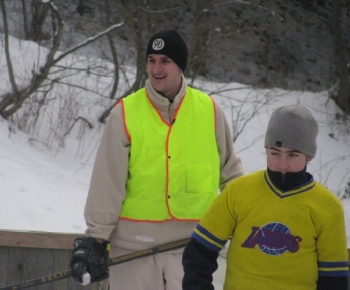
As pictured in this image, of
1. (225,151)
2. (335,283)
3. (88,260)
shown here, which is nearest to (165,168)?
(225,151)

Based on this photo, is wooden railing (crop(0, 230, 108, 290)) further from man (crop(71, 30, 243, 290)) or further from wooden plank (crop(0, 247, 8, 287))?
man (crop(71, 30, 243, 290))

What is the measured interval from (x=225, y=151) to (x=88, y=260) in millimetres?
770

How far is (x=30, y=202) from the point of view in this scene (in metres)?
7.42

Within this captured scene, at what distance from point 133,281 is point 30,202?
3971mm

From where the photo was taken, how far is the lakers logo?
2598 mm

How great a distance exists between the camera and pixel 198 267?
8.69ft

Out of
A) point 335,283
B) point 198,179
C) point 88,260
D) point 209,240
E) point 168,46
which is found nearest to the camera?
point 335,283

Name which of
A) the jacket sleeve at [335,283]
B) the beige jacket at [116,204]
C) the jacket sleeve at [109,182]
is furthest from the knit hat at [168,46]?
the jacket sleeve at [335,283]

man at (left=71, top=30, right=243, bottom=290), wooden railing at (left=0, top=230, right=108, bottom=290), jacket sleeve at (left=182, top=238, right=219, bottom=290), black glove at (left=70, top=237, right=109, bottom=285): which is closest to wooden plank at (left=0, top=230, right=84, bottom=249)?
wooden railing at (left=0, top=230, right=108, bottom=290)

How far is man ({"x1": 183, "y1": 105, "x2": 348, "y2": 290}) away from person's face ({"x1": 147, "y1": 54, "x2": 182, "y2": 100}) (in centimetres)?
98

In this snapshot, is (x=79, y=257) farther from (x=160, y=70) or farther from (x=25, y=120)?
(x=25, y=120)

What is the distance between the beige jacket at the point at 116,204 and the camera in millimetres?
3504

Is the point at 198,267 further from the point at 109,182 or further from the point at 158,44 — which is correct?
the point at 158,44

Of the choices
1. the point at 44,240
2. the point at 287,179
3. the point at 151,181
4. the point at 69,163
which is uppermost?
the point at 287,179
